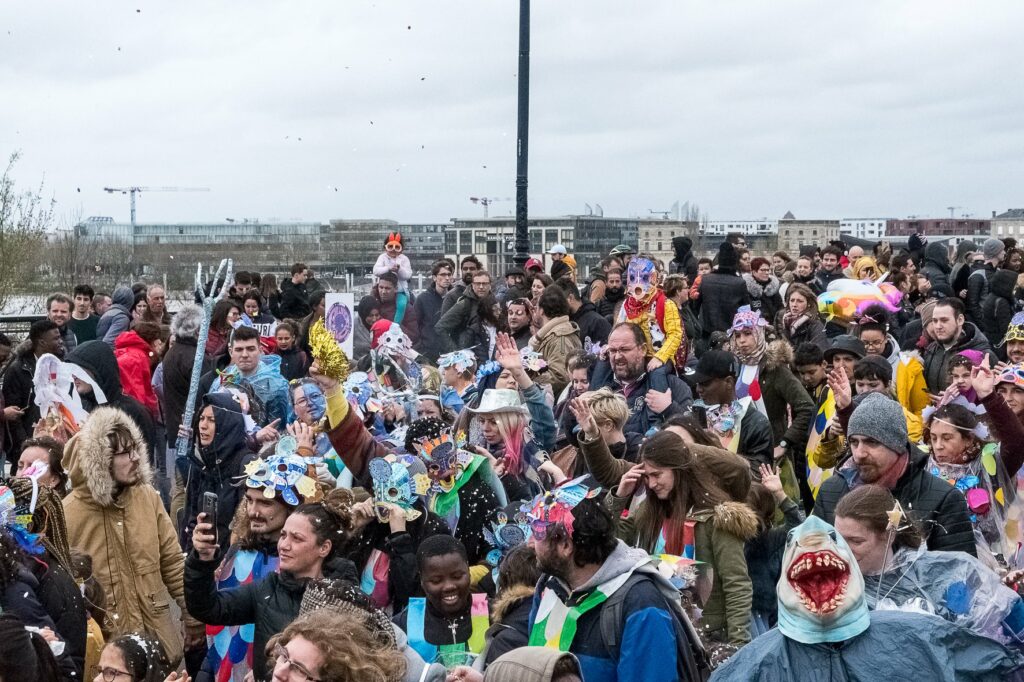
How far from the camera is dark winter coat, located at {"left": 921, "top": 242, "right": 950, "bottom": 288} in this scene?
14445 millimetres

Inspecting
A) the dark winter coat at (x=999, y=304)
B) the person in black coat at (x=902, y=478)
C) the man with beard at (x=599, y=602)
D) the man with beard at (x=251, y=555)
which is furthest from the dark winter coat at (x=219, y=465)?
the dark winter coat at (x=999, y=304)

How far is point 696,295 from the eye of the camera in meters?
13.9

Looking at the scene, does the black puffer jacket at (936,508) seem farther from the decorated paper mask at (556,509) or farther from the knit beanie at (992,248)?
the knit beanie at (992,248)

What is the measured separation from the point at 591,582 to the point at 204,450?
367cm

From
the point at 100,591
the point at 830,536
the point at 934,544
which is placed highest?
the point at 830,536

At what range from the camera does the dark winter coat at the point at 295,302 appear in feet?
50.1

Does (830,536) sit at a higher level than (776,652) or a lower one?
higher

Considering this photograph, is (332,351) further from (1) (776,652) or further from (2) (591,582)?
(1) (776,652)

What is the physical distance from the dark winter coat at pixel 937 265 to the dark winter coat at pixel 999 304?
198 cm

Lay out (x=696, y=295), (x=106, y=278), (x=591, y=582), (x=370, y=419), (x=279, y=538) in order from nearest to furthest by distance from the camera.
→ (x=591, y=582) < (x=279, y=538) < (x=370, y=419) < (x=696, y=295) < (x=106, y=278)

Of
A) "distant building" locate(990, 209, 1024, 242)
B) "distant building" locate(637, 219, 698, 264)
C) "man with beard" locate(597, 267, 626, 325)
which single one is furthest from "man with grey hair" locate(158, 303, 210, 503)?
"distant building" locate(990, 209, 1024, 242)

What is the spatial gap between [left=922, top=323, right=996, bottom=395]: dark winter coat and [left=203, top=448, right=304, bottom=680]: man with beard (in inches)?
188

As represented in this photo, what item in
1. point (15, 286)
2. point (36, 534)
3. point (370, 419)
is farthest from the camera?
point (15, 286)

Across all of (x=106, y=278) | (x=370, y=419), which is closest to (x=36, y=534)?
(x=370, y=419)
